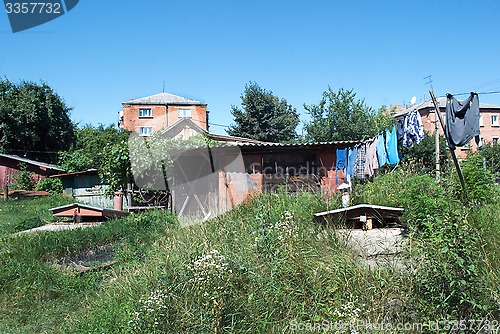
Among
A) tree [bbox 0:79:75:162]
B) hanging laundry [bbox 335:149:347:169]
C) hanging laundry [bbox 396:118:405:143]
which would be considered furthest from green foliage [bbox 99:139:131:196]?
tree [bbox 0:79:75:162]

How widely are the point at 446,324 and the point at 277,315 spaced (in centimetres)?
149

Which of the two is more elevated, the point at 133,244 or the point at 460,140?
the point at 460,140

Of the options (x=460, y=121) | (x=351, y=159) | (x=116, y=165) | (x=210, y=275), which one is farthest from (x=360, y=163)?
(x=210, y=275)

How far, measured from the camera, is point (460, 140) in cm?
680

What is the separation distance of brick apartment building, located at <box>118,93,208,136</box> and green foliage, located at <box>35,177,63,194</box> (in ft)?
48.0

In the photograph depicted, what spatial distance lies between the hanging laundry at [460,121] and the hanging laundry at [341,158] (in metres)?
4.36

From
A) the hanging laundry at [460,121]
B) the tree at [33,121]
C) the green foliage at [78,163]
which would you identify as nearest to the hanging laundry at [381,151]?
the hanging laundry at [460,121]

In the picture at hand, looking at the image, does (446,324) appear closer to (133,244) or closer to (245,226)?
(245,226)

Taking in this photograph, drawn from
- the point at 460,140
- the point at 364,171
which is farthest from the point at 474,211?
the point at 364,171

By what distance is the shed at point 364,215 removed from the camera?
6.17 meters

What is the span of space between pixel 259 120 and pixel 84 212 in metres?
18.2

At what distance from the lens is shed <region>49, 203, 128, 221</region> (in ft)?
35.6

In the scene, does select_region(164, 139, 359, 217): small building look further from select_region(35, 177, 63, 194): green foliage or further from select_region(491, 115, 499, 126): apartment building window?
select_region(491, 115, 499, 126): apartment building window

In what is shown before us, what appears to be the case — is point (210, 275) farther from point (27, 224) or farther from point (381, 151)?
point (27, 224)
